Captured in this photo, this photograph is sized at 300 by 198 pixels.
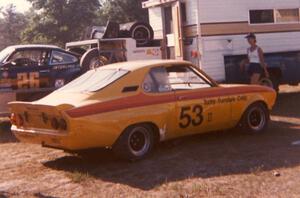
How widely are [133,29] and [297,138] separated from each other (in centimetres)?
653

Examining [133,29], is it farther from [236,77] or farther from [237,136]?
[237,136]

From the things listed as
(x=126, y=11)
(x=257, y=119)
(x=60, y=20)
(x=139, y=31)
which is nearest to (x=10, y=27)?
(x=60, y=20)

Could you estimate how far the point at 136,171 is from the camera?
22.6 feet

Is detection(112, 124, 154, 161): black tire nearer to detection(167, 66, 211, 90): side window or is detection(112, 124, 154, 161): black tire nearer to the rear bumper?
the rear bumper

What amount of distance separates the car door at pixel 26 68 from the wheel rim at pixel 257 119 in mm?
4840

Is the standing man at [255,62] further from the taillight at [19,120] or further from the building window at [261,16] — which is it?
the taillight at [19,120]

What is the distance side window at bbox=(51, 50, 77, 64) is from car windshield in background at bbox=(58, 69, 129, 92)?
3.83 m

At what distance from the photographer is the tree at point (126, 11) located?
38.4 meters

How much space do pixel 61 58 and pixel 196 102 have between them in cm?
481

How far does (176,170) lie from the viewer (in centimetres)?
684

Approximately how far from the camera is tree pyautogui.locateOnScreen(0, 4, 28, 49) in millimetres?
62153

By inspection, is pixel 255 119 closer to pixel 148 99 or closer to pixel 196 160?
pixel 196 160

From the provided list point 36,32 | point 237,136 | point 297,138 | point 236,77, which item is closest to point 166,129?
point 237,136

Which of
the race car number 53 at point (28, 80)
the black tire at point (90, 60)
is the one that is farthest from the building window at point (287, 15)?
the race car number 53 at point (28, 80)
